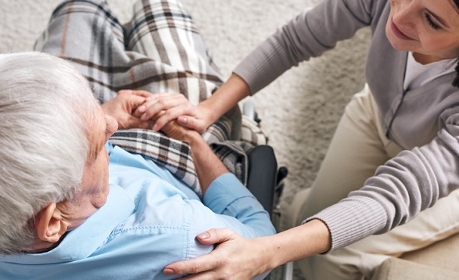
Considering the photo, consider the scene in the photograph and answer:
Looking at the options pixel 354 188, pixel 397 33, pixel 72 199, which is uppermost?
pixel 397 33

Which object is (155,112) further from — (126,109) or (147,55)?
(147,55)

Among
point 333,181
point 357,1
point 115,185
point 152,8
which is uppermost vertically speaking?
point 357,1

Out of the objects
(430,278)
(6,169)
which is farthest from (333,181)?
(6,169)

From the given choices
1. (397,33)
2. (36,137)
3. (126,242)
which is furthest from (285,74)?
(36,137)

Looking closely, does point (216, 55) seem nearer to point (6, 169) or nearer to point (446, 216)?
point (446, 216)

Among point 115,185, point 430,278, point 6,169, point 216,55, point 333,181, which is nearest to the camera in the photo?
point 6,169

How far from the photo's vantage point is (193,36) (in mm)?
1315

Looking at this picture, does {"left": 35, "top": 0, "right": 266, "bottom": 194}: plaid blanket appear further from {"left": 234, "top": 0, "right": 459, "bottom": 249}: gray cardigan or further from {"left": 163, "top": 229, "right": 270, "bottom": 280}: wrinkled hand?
{"left": 163, "top": 229, "right": 270, "bottom": 280}: wrinkled hand

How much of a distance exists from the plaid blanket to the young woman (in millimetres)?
71

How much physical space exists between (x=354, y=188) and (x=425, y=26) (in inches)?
20.1

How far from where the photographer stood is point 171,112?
1097 millimetres

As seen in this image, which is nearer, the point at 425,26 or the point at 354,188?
the point at 425,26

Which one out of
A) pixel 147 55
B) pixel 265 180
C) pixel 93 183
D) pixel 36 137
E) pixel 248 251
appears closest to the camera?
pixel 36 137

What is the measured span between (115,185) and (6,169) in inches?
9.8
